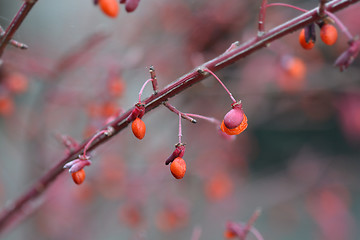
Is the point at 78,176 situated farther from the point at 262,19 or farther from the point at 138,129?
the point at 262,19

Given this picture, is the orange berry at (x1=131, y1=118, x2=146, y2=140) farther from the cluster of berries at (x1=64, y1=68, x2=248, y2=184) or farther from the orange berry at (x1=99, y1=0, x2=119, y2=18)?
the orange berry at (x1=99, y1=0, x2=119, y2=18)

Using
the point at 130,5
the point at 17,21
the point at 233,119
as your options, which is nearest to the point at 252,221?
the point at 233,119

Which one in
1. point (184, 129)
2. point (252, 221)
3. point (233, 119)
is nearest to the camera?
point (233, 119)

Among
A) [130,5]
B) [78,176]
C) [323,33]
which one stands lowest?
[78,176]

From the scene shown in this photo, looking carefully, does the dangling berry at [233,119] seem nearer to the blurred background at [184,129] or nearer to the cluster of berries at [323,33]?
the cluster of berries at [323,33]

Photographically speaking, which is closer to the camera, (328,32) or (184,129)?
(328,32)

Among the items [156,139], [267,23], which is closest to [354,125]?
[267,23]

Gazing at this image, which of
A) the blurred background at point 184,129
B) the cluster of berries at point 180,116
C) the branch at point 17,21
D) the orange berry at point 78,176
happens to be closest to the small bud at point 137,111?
the cluster of berries at point 180,116
